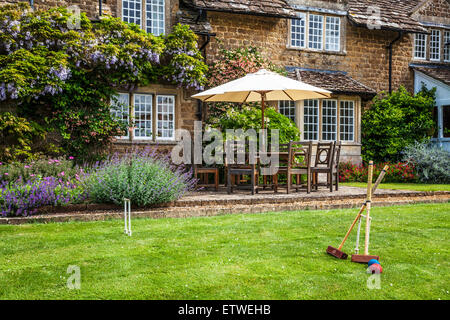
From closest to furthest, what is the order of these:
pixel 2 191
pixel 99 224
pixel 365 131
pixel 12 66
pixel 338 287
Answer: pixel 338 287 < pixel 99 224 < pixel 2 191 < pixel 12 66 < pixel 365 131

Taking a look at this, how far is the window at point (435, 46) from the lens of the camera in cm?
2031

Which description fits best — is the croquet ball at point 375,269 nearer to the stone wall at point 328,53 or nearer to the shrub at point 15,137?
the shrub at point 15,137

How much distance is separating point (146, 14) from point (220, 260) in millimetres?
11480

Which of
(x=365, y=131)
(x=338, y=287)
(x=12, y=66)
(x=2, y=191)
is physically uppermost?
(x=12, y=66)

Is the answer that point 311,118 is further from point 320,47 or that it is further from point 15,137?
point 15,137

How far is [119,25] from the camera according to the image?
1375cm

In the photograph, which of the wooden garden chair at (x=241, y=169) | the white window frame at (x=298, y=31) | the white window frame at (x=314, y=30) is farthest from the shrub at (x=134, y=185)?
the white window frame at (x=314, y=30)

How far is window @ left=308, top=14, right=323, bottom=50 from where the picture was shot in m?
17.9

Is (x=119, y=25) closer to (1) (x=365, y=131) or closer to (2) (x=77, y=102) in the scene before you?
(2) (x=77, y=102)

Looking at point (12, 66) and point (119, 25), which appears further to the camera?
point (119, 25)

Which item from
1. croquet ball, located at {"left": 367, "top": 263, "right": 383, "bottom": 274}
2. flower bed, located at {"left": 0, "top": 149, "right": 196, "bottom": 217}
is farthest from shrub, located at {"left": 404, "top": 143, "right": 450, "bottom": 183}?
croquet ball, located at {"left": 367, "top": 263, "right": 383, "bottom": 274}

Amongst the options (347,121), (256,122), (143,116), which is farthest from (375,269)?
Answer: (347,121)

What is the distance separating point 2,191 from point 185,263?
4.65 m

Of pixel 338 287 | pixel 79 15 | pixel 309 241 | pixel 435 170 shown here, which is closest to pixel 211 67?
pixel 79 15
